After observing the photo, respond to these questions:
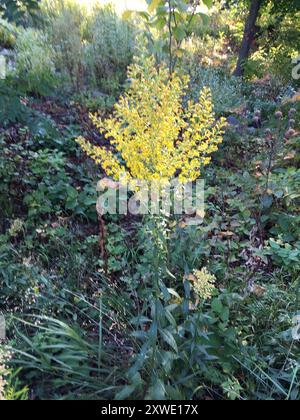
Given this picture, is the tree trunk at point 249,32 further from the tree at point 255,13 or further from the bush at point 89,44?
the bush at point 89,44

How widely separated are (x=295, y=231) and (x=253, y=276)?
580mm

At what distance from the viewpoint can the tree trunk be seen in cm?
524

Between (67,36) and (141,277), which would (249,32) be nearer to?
(67,36)

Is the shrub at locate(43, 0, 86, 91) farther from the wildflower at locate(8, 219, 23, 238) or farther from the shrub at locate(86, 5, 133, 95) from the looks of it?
the wildflower at locate(8, 219, 23, 238)

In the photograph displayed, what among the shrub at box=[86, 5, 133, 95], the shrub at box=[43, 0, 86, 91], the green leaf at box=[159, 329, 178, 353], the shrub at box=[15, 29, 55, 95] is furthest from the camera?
the shrub at box=[86, 5, 133, 95]

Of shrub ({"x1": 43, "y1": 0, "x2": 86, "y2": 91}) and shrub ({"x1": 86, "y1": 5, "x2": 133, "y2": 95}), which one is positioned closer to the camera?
shrub ({"x1": 43, "y1": 0, "x2": 86, "y2": 91})

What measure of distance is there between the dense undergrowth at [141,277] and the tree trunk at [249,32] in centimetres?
187

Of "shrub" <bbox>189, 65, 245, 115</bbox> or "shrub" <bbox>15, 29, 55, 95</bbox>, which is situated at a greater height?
"shrub" <bbox>15, 29, 55, 95</bbox>

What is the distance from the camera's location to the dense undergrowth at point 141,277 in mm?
1714

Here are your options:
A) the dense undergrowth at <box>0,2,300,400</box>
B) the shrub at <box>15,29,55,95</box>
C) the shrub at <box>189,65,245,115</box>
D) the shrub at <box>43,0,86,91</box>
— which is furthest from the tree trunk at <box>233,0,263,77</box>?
the shrub at <box>15,29,55,95</box>

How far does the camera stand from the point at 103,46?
17.4 ft

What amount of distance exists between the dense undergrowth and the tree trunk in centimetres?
187

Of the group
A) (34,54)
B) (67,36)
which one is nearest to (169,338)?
(34,54)
